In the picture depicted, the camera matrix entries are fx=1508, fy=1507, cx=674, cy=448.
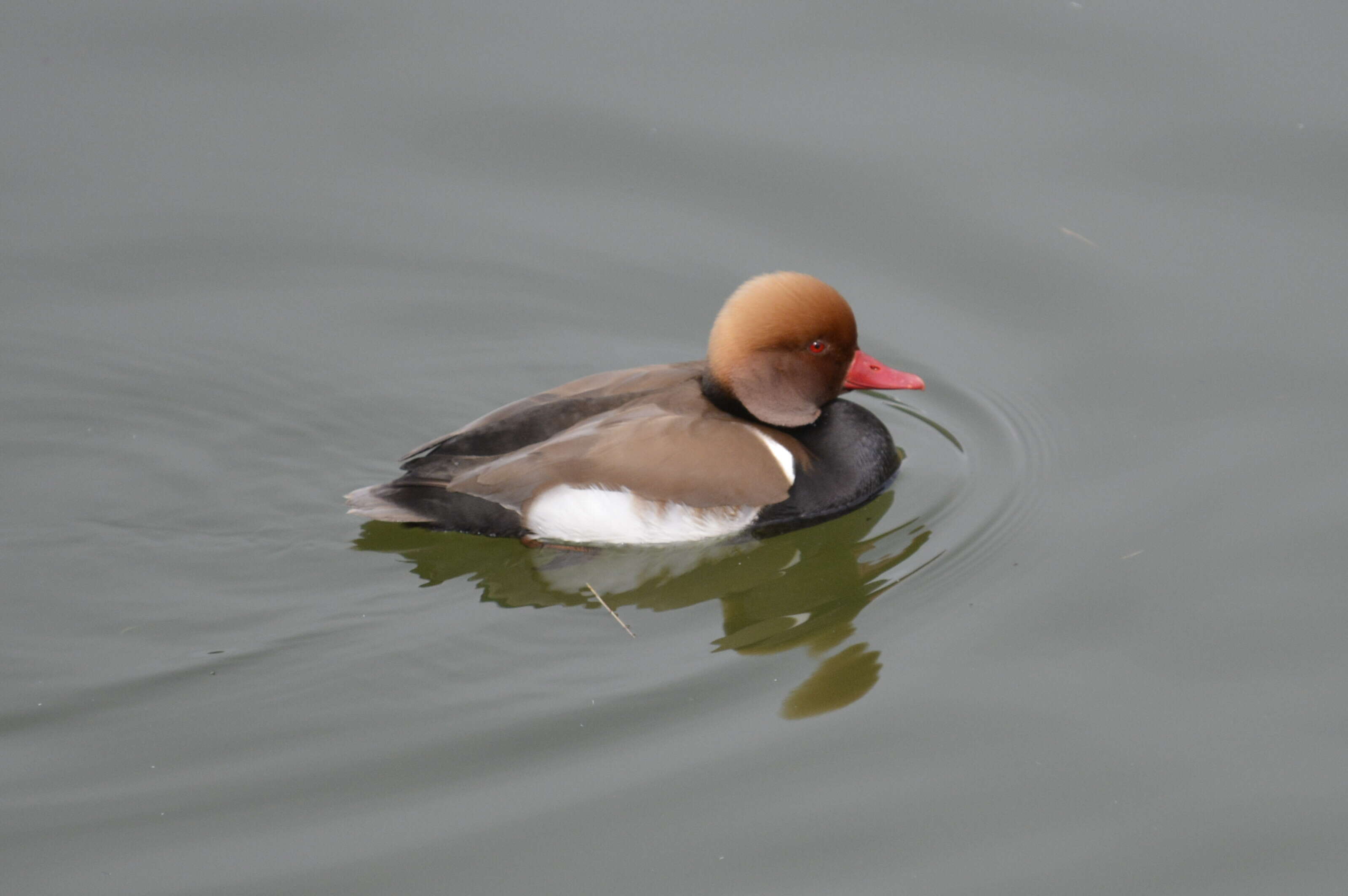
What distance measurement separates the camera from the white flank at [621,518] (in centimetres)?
625

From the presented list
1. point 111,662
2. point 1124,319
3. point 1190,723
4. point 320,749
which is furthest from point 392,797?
point 1124,319

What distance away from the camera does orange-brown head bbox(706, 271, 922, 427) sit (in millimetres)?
6414

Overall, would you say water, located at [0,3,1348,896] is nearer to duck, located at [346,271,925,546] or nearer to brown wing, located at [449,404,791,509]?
duck, located at [346,271,925,546]

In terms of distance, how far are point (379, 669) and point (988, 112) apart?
5.10 m

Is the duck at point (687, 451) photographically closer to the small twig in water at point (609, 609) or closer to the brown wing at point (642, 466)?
the brown wing at point (642, 466)

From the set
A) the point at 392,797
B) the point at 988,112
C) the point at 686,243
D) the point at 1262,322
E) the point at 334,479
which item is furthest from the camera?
the point at 988,112

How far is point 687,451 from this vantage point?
6.27 metres

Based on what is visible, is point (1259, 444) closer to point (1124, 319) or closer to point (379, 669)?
point (1124, 319)

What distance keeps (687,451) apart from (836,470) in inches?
29.2

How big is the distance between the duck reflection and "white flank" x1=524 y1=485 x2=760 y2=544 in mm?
73

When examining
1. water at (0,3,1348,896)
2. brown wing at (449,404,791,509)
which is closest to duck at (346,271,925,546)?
brown wing at (449,404,791,509)

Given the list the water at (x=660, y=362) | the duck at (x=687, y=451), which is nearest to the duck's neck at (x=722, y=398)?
the duck at (x=687, y=451)

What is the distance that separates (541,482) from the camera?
6227mm

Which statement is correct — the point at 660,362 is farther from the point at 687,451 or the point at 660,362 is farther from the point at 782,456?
the point at 687,451
